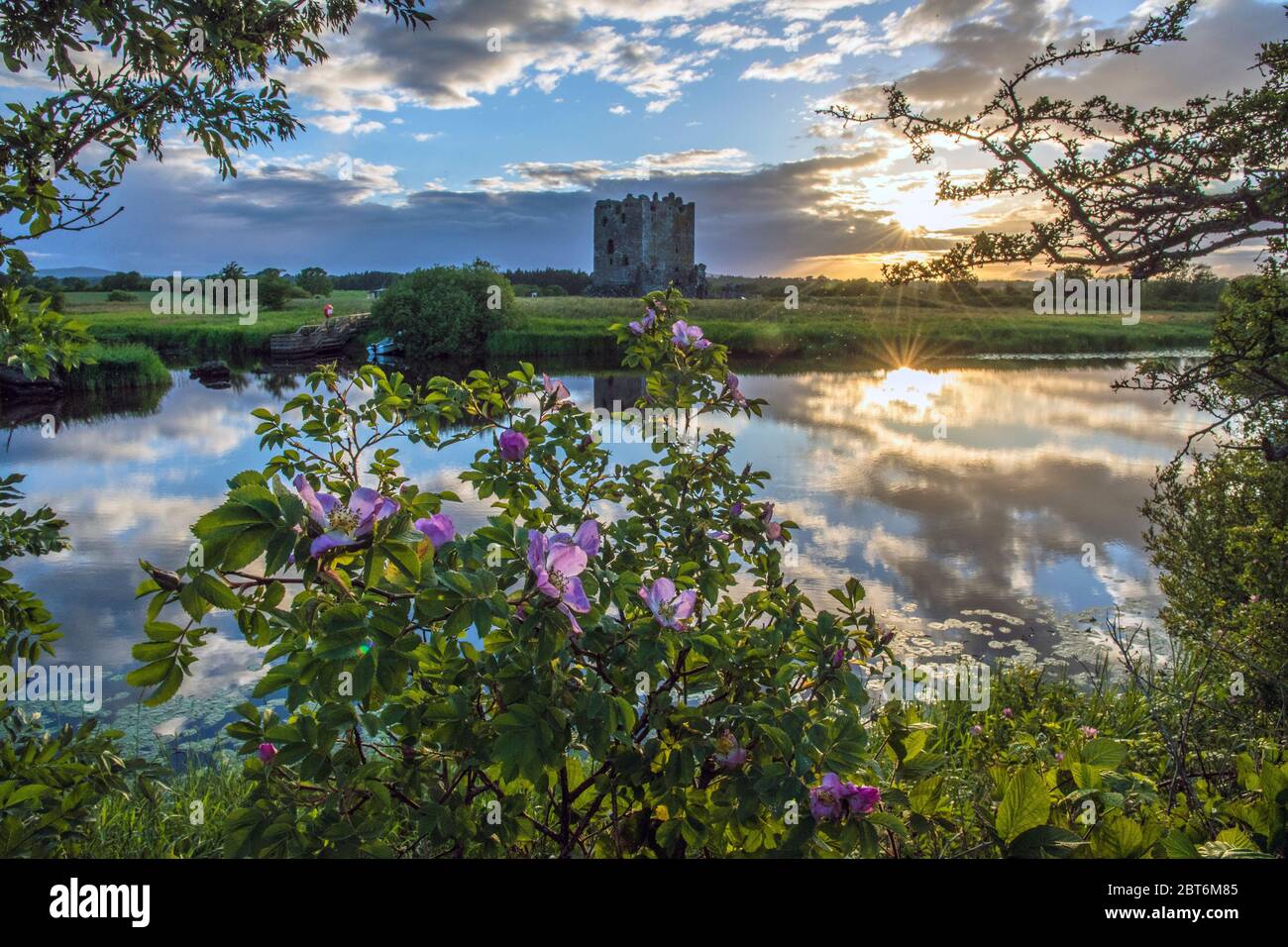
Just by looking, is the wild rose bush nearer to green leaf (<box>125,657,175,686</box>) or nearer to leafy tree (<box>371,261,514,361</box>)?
green leaf (<box>125,657,175,686</box>)

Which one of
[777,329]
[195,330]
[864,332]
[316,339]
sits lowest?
[316,339]

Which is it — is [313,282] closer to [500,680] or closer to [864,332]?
[864,332]

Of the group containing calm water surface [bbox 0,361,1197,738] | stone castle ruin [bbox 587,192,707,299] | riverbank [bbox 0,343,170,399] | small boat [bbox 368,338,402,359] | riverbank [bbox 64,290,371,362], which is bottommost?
calm water surface [bbox 0,361,1197,738]

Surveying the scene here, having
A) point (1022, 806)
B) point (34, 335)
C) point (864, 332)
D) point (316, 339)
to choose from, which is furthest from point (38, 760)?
point (864, 332)

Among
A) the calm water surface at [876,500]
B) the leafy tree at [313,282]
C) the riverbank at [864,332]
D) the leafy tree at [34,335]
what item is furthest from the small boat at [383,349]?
the leafy tree at [34,335]

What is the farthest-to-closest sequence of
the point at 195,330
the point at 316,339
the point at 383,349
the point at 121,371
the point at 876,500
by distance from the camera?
the point at 195,330 → the point at 383,349 → the point at 316,339 → the point at 121,371 → the point at 876,500

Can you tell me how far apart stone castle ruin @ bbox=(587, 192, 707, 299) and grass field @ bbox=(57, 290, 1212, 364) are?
12.7 metres

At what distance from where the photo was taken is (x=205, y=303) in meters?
5.45

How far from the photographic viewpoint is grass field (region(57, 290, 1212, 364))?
34469 millimetres

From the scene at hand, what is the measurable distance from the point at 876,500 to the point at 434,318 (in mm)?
23805

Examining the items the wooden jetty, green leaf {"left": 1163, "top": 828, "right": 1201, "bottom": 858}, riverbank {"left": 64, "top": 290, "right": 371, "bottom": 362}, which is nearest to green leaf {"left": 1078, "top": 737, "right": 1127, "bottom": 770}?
green leaf {"left": 1163, "top": 828, "right": 1201, "bottom": 858}

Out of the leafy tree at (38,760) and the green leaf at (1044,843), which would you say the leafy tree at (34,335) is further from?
the green leaf at (1044,843)

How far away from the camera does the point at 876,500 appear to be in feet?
49.2
